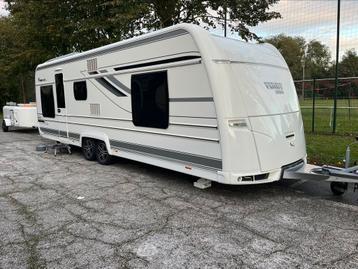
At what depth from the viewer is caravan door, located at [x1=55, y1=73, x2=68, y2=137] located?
367 inches

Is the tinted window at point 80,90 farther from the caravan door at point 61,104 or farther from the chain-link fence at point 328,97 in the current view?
the chain-link fence at point 328,97

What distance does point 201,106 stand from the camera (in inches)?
211

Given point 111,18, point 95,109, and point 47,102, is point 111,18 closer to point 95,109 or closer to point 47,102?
point 47,102

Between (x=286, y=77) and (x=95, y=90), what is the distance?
419cm

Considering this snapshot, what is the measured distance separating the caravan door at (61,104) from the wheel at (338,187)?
22.4 ft

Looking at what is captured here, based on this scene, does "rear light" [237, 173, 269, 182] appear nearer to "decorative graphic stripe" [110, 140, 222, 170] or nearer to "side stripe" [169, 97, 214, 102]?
"decorative graphic stripe" [110, 140, 222, 170]

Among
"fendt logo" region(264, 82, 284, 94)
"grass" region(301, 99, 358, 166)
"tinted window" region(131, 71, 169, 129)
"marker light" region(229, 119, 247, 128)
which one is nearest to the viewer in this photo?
"marker light" region(229, 119, 247, 128)

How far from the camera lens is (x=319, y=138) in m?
10.4

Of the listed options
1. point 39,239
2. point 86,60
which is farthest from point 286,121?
point 86,60

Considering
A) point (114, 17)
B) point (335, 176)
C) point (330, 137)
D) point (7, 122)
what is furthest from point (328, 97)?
point (7, 122)

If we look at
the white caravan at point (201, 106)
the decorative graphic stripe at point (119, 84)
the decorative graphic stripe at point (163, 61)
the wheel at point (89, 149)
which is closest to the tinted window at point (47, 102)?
the wheel at point (89, 149)

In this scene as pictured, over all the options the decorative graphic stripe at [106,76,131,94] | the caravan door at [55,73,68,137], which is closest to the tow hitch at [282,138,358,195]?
the decorative graphic stripe at [106,76,131,94]

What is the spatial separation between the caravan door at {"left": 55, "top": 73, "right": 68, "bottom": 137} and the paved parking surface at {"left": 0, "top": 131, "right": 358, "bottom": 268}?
2795 millimetres

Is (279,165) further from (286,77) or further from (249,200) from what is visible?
(286,77)
